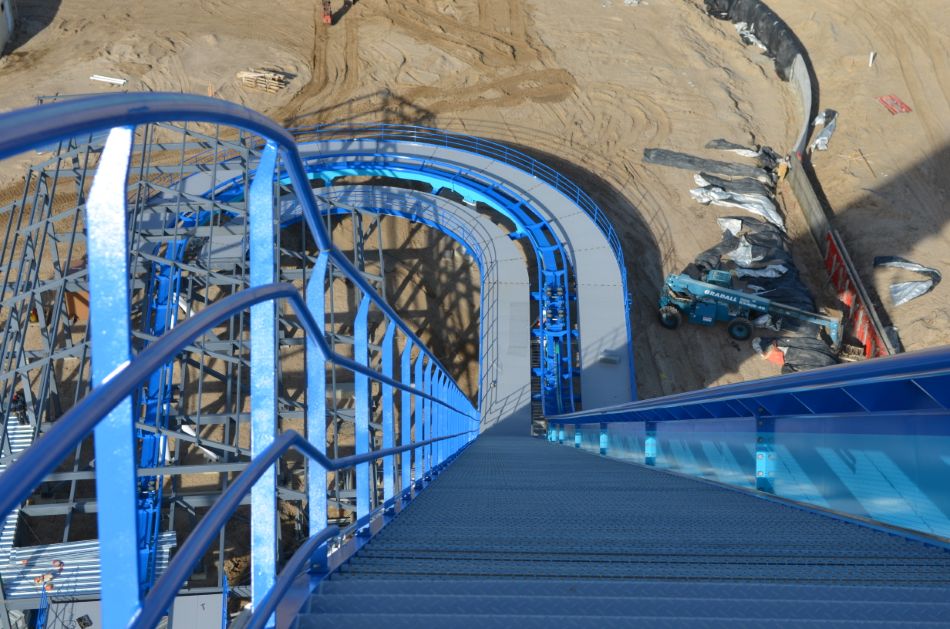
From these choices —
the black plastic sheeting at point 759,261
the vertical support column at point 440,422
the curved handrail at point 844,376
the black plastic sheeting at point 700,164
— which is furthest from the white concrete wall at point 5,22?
the curved handrail at point 844,376

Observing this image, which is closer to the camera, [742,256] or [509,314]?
[509,314]

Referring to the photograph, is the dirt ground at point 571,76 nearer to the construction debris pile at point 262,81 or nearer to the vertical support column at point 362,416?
the construction debris pile at point 262,81

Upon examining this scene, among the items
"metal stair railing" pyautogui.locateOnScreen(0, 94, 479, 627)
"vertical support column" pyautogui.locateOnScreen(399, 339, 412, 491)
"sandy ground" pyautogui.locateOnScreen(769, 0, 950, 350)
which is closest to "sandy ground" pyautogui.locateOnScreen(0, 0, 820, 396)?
"sandy ground" pyautogui.locateOnScreen(769, 0, 950, 350)

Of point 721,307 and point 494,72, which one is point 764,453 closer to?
point 721,307

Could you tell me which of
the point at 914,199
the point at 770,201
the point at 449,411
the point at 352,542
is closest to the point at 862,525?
the point at 352,542

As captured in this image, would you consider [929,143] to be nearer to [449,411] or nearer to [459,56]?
[459,56]

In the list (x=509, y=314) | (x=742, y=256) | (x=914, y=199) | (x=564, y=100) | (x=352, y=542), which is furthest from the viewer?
(x=564, y=100)

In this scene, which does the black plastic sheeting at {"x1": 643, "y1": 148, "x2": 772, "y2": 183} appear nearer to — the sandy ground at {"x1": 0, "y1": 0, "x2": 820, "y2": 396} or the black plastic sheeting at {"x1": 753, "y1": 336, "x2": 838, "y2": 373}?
the sandy ground at {"x1": 0, "y1": 0, "x2": 820, "y2": 396}
